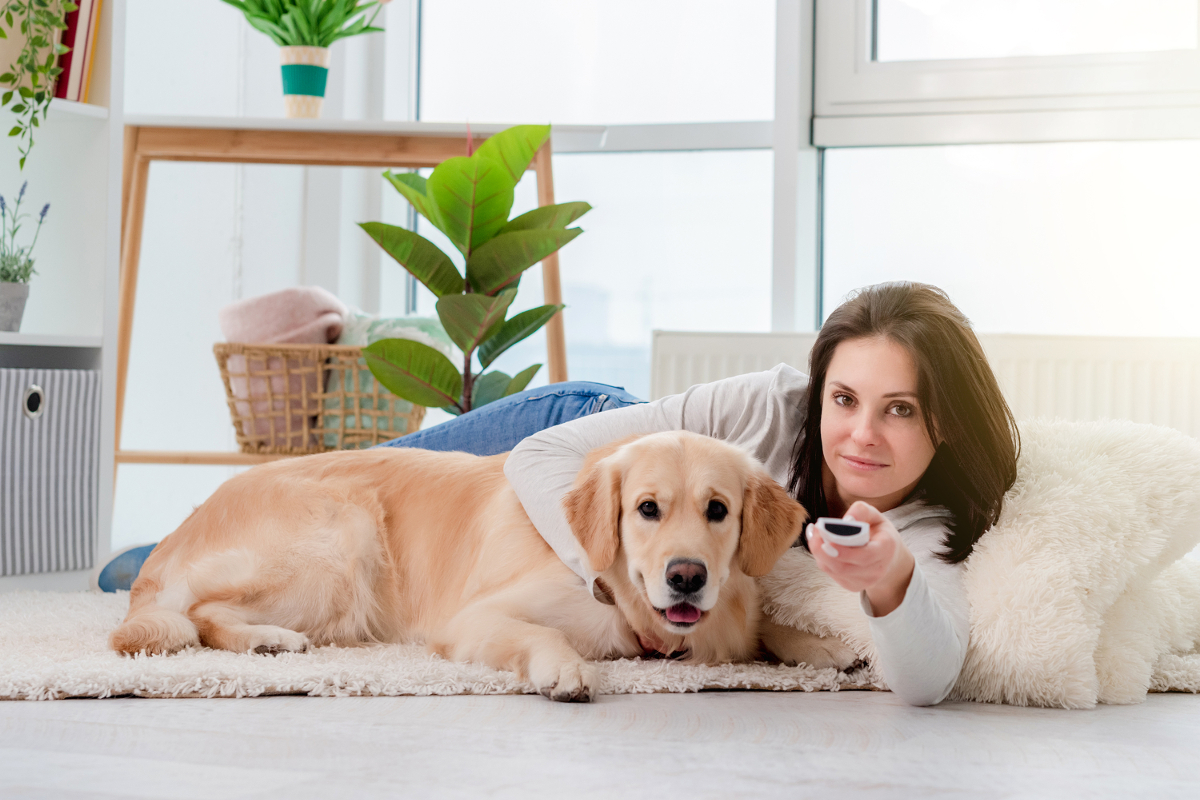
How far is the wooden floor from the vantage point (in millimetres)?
1066

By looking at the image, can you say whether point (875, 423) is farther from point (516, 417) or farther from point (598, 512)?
point (516, 417)

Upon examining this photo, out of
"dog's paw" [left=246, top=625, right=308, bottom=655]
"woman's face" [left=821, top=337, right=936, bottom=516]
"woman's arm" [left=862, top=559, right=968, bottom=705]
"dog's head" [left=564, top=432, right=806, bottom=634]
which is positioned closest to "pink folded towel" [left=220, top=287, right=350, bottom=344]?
"dog's paw" [left=246, top=625, right=308, bottom=655]

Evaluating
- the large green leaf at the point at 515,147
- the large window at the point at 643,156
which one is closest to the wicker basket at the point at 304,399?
the large green leaf at the point at 515,147

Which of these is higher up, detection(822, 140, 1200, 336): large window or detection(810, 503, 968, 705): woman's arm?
detection(822, 140, 1200, 336): large window

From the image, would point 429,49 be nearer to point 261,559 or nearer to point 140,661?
point 261,559

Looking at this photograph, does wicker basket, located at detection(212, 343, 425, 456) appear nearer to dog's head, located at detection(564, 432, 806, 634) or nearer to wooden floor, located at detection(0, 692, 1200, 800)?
dog's head, located at detection(564, 432, 806, 634)

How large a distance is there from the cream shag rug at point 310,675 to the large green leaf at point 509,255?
126 centimetres

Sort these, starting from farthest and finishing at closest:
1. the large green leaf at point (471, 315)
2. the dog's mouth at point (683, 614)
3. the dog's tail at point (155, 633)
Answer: the large green leaf at point (471, 315)
the dog's tail at point (155, 633)
the dog's mouth at point (683, 614)

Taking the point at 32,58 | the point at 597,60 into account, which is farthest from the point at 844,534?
the point at 597,60

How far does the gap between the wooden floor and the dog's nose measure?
0.53 ft

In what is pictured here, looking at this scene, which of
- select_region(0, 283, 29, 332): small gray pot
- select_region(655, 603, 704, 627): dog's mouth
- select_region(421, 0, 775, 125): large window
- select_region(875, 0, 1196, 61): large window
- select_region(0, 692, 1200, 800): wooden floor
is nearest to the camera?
select_region(0, 692, 1200, 800): wooden floor

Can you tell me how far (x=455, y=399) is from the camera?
9.20ft

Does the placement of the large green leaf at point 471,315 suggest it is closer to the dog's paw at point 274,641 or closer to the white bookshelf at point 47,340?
the white bookshelf at point 47,340

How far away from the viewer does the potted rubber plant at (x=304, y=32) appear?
3.22 metres
